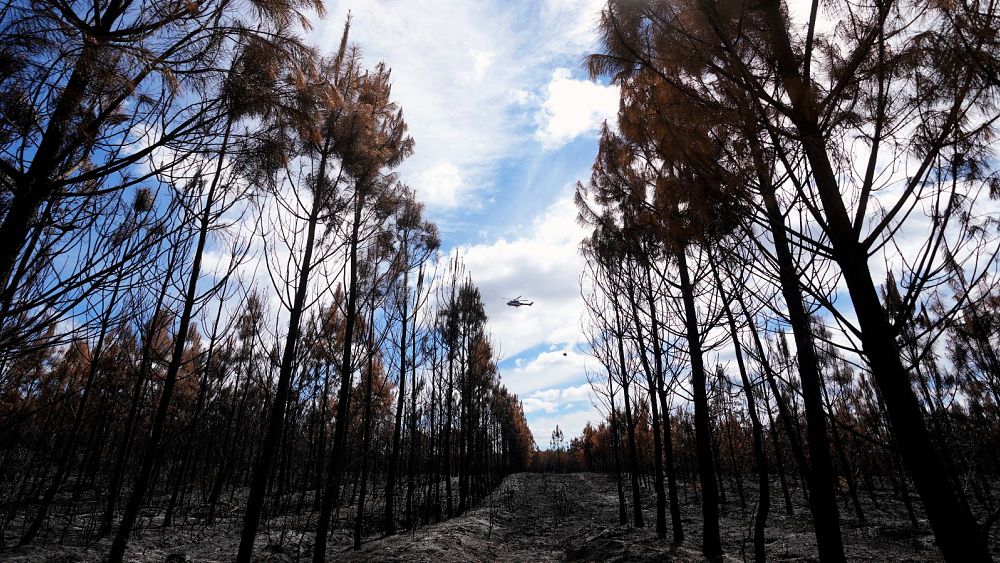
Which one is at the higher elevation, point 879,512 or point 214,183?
point 214,183

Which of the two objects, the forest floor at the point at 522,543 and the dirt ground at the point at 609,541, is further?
the forest floor at the point at 522,543

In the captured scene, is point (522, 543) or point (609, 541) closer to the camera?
point (609, 541)

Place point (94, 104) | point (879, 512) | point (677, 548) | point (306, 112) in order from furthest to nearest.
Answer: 1. point (879, 512)
2. point (677, 548)
3. point (306, 112)
4. point (94, 104)

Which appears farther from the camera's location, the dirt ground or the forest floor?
the forest floor

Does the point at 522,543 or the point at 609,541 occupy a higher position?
the point at 609,541

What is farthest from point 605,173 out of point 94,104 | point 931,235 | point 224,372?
point 224,372

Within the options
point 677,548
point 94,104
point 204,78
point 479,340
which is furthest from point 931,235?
point 479,340

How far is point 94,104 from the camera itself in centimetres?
243

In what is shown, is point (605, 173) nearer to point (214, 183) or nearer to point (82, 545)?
point (214, 183)

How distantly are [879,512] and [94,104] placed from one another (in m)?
22.5

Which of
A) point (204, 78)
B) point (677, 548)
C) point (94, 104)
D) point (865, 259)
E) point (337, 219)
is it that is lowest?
point (677, 548)

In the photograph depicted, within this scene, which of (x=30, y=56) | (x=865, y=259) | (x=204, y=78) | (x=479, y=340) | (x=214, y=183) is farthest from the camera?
(x=479, y=340)

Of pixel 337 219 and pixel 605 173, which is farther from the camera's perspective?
pixel 605 173

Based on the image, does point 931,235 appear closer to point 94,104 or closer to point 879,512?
point 94,104
